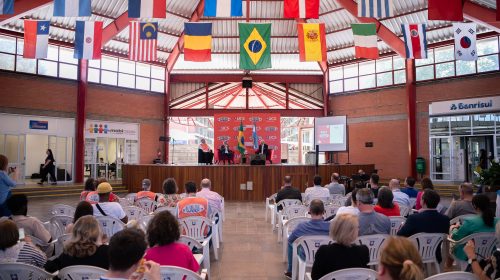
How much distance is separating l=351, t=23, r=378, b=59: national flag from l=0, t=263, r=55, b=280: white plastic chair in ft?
36.8

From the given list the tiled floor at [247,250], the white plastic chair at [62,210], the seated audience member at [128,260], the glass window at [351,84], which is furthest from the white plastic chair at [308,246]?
the glass window at [351,84]

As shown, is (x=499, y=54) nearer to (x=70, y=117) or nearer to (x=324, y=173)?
(x=324, y=173)

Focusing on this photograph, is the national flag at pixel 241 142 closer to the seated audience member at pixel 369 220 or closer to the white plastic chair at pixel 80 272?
the seated audience member at pixel 369 220

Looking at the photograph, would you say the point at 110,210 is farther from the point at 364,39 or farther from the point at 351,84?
the point at 351,84

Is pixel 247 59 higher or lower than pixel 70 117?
higher

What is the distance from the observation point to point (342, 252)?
9.89 feet

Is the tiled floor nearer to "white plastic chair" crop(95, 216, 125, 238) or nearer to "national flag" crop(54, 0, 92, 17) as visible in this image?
"white plastic chair" crop(95, 216, 125, 238)

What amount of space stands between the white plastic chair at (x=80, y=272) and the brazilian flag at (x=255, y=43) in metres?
9.76

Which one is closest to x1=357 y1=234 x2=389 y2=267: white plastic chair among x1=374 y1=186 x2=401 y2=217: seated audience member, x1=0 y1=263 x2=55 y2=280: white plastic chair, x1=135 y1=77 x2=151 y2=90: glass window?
x1=374 y1=186 x2=401 y2=217: seated audience member

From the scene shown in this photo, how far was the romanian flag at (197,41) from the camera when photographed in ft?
39.4

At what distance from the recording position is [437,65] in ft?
57.5

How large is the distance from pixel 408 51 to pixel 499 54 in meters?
5.99

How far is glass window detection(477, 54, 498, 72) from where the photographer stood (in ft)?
51.8

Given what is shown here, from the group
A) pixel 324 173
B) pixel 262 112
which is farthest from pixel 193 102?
pixel 324 173
